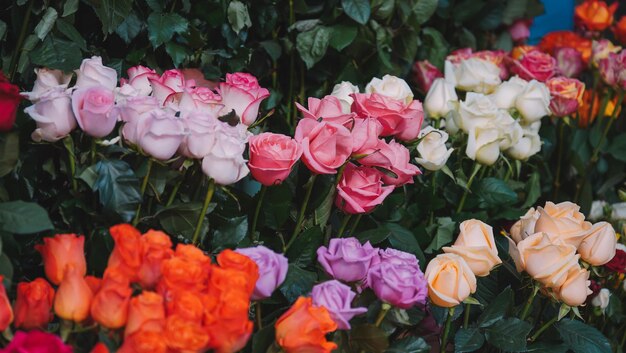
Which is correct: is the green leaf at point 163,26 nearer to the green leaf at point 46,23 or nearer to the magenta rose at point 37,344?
the green leaf at point 46,23

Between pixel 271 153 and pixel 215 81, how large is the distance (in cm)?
45

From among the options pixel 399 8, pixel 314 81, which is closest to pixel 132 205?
pixel 314 81

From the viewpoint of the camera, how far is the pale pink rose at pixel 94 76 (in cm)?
100

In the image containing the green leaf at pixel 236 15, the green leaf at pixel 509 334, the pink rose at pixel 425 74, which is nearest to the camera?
the green leaf at pixel 509 334

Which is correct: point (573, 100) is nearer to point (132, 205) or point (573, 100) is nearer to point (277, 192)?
point (277, 192)

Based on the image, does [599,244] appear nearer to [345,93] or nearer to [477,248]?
[477,248]

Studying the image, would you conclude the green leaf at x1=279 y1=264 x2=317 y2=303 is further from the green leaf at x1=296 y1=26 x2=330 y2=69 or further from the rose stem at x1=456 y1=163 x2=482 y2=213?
the green leaf at x1=296 y1=26 x2=330 y2=69

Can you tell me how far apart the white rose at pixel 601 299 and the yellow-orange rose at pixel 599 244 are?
0.50ft

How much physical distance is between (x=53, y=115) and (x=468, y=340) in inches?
24.0

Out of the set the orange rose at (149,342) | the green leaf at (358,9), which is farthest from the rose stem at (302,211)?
the green leaf at (358,9)

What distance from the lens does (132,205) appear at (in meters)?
0.95

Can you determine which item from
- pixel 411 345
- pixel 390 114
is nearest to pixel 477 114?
pixel 390 114

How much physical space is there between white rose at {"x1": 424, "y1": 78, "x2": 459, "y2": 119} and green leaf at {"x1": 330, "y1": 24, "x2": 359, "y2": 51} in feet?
0.63

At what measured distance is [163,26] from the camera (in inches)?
50.4
